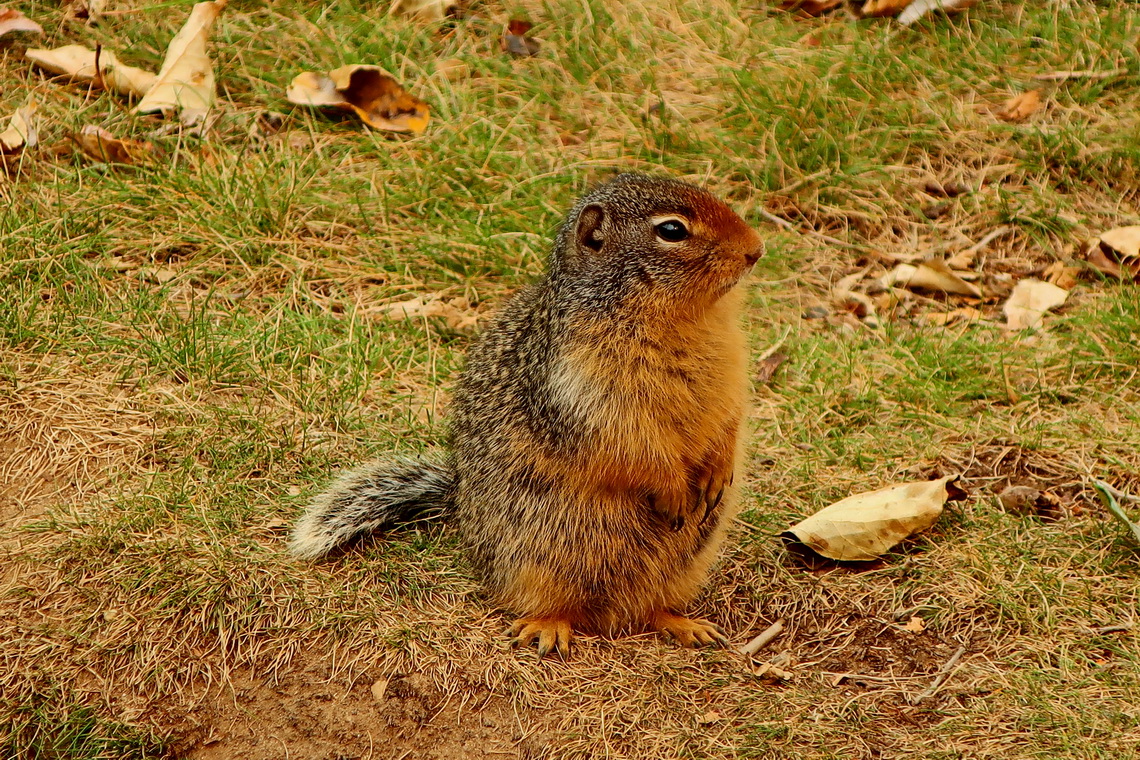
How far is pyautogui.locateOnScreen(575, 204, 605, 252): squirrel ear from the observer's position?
145 inches

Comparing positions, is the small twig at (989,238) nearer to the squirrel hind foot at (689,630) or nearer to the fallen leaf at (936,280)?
the fallen leaf at (936,280)

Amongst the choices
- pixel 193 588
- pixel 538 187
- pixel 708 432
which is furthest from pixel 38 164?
pixel 708 432

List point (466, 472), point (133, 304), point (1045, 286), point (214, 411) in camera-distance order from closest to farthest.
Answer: point (466, 472) < point (214, 411) < point (133, 304) < point (1045, 286)

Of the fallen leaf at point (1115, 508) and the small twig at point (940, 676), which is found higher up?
the fallen leaf at point (1115, 508)

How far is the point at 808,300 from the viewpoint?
5.60 metres

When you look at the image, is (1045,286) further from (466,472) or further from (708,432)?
(466,472)

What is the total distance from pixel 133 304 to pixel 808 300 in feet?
9.88

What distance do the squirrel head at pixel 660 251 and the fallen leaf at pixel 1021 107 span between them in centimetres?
335

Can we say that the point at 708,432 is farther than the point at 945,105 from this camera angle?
No

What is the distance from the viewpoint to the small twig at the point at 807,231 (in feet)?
19.1

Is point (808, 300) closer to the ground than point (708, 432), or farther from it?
closer to the ground

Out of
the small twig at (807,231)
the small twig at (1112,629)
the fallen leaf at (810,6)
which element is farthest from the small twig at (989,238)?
the small twig at (1112,629)

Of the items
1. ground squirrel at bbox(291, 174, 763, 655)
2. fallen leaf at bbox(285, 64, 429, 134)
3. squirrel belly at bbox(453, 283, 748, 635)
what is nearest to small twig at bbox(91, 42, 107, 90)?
fallen leaf at bbox(285, 64, 429, 134)

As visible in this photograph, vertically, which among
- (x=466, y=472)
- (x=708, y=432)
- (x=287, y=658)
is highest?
(x=708, y=432)
